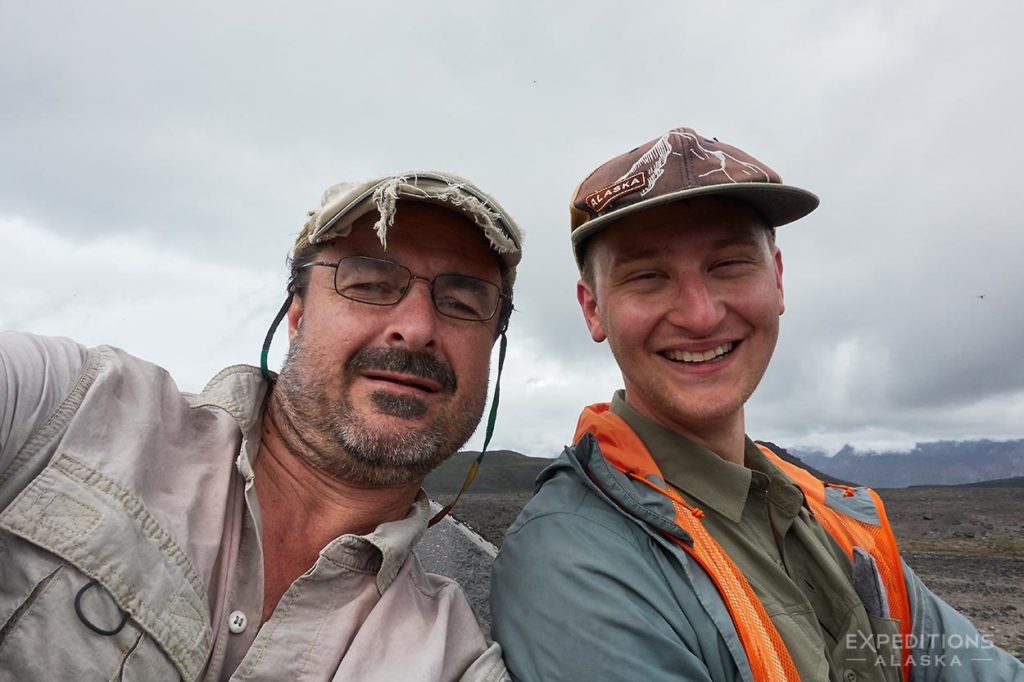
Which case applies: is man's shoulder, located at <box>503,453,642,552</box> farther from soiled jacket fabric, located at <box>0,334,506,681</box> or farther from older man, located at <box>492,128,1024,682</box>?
soiled jacket fabric, located at <box>0,334,506,681</box>

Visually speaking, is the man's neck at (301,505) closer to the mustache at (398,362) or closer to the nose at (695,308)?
the mustache at (398,362)

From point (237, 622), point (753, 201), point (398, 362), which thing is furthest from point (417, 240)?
point (237, 622)

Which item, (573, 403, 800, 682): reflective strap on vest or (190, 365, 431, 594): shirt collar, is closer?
(573, 403, 800, 682): reflective strap on vest

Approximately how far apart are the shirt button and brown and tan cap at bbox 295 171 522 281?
1198 mm

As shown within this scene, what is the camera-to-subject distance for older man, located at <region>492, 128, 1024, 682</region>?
5.30ft

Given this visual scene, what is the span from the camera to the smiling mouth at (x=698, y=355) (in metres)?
2.06

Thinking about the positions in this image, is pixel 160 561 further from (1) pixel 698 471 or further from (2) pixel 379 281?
(1) pixel 698 471

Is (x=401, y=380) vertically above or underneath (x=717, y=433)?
underneath

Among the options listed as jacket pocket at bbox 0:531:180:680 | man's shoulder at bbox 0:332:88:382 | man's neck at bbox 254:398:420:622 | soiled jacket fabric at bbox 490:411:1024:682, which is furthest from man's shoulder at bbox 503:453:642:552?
man's shoulder at bbox 0:332:88:382

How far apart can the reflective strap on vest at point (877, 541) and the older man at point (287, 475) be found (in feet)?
4.76

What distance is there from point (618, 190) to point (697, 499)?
1.14 m

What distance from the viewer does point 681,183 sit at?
195 cm

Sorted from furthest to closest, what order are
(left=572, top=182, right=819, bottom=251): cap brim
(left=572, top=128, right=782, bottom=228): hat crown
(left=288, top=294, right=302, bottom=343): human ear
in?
1. (left=288, top=294, right=302, bottom=343): human ear
2. (left=572, top=128, right=782, bottom=228): hat crown
3. (left=572, top=182, right=819, bottom=251): cap brim

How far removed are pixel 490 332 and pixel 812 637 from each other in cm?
149
